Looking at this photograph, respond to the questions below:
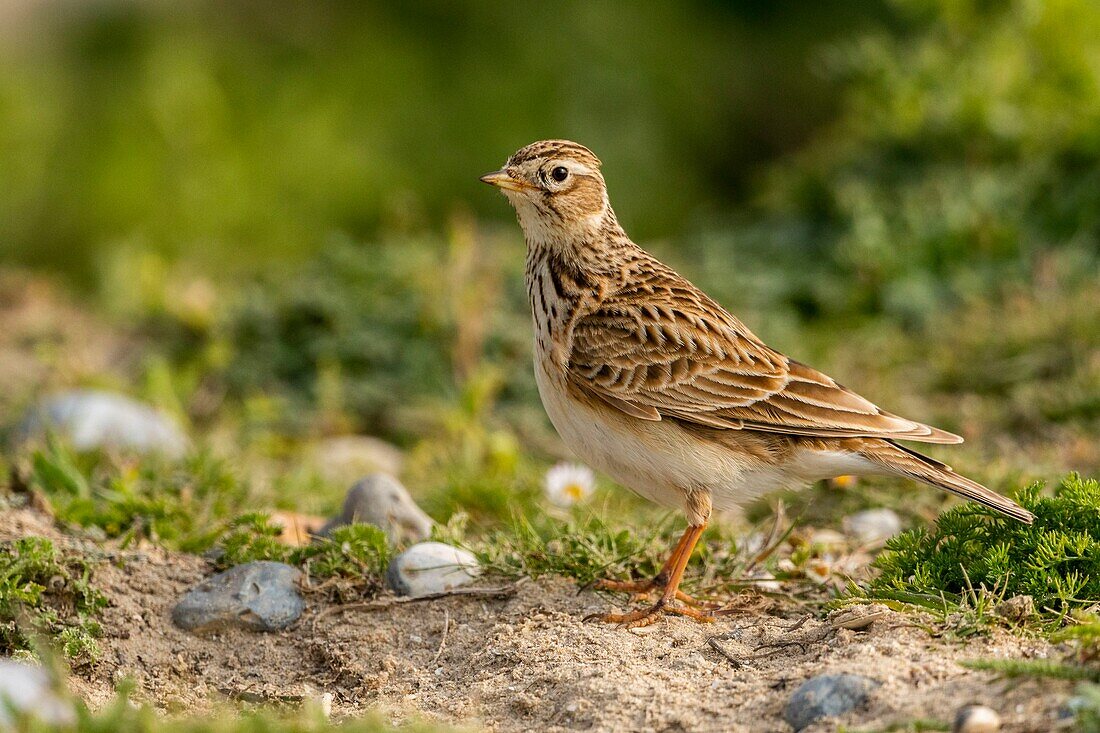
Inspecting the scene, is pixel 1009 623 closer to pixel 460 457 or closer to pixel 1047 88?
pixel 460 457

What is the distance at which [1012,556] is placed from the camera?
4645mm

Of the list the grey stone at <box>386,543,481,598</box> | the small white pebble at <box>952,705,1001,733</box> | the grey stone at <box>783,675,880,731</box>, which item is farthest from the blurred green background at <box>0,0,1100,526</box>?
the small white pebble at <box>952,705,1001,733</box>

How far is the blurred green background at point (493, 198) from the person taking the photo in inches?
312

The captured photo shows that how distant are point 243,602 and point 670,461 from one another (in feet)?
5.16

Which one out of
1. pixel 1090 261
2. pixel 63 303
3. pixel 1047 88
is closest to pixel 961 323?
pixel 1090 261

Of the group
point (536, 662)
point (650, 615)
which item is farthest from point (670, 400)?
point (536, 662)

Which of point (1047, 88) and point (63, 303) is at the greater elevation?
point (1047, 88)

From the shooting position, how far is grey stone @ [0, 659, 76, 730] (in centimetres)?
353

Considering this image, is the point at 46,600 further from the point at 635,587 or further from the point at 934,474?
the point at 934,474

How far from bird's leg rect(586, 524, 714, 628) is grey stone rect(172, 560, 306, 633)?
108 cm

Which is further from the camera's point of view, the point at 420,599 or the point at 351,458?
the point at 351,458

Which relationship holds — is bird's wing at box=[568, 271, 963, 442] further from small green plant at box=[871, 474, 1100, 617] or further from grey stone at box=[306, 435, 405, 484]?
grey stone at box=[306, 435, 405, 484]

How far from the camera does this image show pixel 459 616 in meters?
5.04

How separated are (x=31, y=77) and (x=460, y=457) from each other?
8896mm
